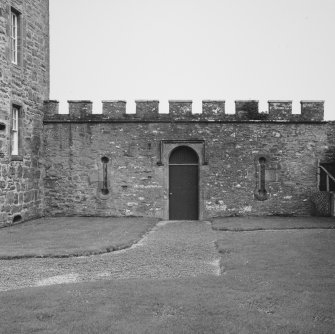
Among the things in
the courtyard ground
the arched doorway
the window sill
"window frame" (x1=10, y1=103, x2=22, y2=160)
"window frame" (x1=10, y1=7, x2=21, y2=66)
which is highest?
"window frame" (x1=10, y1=7, x2=21, y2=66)

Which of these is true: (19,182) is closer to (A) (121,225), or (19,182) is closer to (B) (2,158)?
(B) (2,158)

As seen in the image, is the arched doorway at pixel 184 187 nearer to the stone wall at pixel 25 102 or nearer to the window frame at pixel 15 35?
the stone wall at pixel 25 102

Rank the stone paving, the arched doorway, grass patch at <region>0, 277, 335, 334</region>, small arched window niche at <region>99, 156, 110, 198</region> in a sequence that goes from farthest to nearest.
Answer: the arched doorway, small arched window niche at <region>99, 156, 110, 198</region>, the stone paving, grass patch at <region>0, 277, 335, 334</region>

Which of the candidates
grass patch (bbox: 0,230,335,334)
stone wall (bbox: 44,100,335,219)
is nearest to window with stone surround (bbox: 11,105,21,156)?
stone wall (bbox: 44,100,335,219)

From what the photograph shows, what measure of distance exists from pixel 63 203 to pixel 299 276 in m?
11.8

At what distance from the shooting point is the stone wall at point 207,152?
55.5ft

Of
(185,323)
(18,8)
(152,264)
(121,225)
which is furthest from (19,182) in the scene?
(185,323)

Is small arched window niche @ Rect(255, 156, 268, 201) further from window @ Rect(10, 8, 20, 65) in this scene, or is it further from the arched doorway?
window @ Rect(10, 8, 20, 65)

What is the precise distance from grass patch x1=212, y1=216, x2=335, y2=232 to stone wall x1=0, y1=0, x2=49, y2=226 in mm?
6522

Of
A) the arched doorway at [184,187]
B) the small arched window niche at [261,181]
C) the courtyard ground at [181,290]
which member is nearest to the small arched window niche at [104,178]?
the arched doorway at [184,187]

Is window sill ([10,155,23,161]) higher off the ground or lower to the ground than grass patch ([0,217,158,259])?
higher

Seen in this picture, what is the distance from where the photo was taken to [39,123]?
16.7m

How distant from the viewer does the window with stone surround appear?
14.7 meters

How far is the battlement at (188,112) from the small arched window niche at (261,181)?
1643mm
